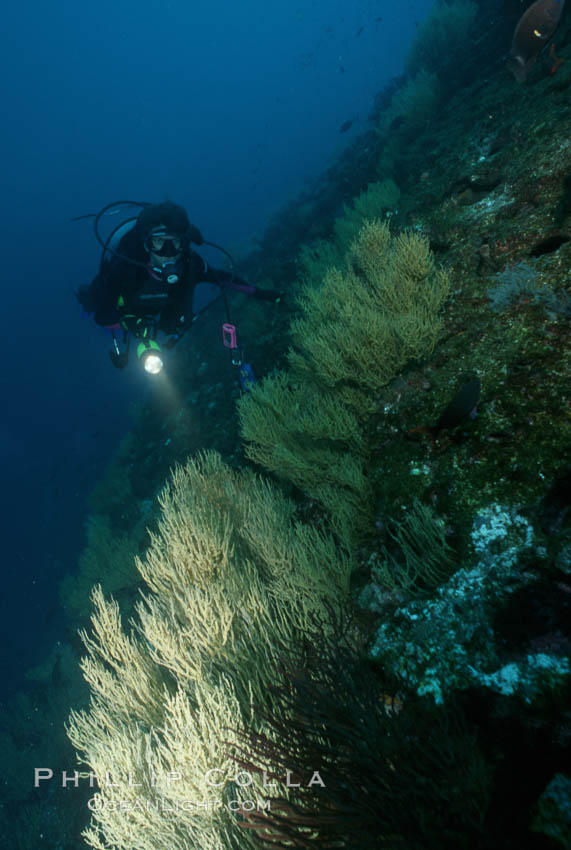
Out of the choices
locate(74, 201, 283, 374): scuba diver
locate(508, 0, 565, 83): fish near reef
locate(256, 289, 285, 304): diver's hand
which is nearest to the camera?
locate(508, 0, 565, 83): fish near reef

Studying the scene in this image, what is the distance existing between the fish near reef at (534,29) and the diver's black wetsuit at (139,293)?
13.8ft

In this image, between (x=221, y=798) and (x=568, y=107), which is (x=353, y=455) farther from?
(x=568, y=107)

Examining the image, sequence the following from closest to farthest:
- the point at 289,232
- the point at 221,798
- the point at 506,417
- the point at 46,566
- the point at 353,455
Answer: the point at 221,798
the point at 506,417
the point at 353,455
the point at 289,232
the point at 46,566

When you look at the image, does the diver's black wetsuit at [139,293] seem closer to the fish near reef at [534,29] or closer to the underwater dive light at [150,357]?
the underwater dive light at [150,357]

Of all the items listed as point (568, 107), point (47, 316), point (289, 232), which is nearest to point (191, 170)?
point (47, 316)

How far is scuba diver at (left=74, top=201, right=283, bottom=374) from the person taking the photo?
18.4 ft

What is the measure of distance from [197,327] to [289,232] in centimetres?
585

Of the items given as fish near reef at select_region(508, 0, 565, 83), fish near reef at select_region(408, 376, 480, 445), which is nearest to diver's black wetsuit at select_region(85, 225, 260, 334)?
fish near reef at select_region(508, 0, 565, 83)

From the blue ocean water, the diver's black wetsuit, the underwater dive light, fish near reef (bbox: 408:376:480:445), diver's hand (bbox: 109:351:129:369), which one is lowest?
fish near reef (bbox: 408:376:480:445)

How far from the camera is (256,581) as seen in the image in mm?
2832

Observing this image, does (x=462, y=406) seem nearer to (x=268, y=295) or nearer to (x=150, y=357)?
(x=150, y=357)

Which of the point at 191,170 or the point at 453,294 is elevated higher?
the point at 191,170

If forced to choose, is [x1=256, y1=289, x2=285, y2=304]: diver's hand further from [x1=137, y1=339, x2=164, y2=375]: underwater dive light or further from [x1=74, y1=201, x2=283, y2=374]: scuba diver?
[x1=137, y1=339, x2=164, y2=375]: underwater dive light

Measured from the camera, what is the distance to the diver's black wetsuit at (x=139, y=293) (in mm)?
5820
